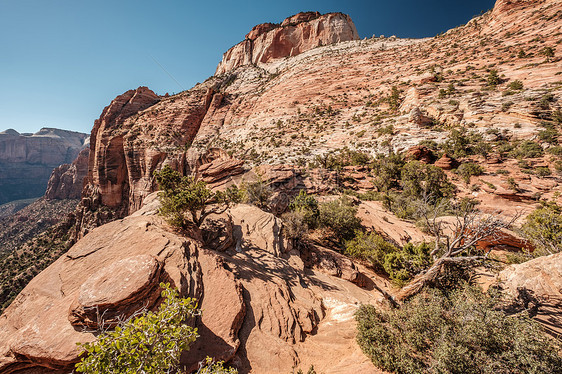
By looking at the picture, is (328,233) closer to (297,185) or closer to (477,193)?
(297,185)

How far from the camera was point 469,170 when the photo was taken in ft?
63.7

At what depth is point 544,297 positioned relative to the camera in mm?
5836

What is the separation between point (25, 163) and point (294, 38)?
8369 inches

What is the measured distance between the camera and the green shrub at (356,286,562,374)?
13.0ft

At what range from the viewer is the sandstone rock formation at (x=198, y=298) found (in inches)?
171

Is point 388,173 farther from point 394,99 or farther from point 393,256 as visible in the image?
point 394,99

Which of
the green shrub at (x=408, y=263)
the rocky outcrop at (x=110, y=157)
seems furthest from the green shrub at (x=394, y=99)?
the rocky outcrop at (x=110, y=157)

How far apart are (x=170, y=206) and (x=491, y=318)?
1135 centimetres

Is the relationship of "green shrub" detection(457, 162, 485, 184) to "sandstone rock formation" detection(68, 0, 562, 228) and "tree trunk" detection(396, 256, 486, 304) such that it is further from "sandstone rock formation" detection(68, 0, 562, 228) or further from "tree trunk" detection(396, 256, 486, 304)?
"tree trunk" detection(396, 256, 486, 304)

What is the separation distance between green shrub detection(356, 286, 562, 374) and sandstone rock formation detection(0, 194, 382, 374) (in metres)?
0.82

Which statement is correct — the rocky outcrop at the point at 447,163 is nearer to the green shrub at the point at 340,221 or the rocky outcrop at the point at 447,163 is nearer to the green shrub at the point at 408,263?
the green shrub at the point at 340,221

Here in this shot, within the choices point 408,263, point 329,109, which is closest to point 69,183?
point 329,109

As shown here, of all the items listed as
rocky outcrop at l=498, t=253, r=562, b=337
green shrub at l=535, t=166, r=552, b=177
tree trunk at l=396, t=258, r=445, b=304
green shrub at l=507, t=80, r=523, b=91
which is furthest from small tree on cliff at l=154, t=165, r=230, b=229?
green shrub at l=507, t=80, r=523, b=91

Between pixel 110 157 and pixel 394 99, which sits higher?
pixel 394 99
